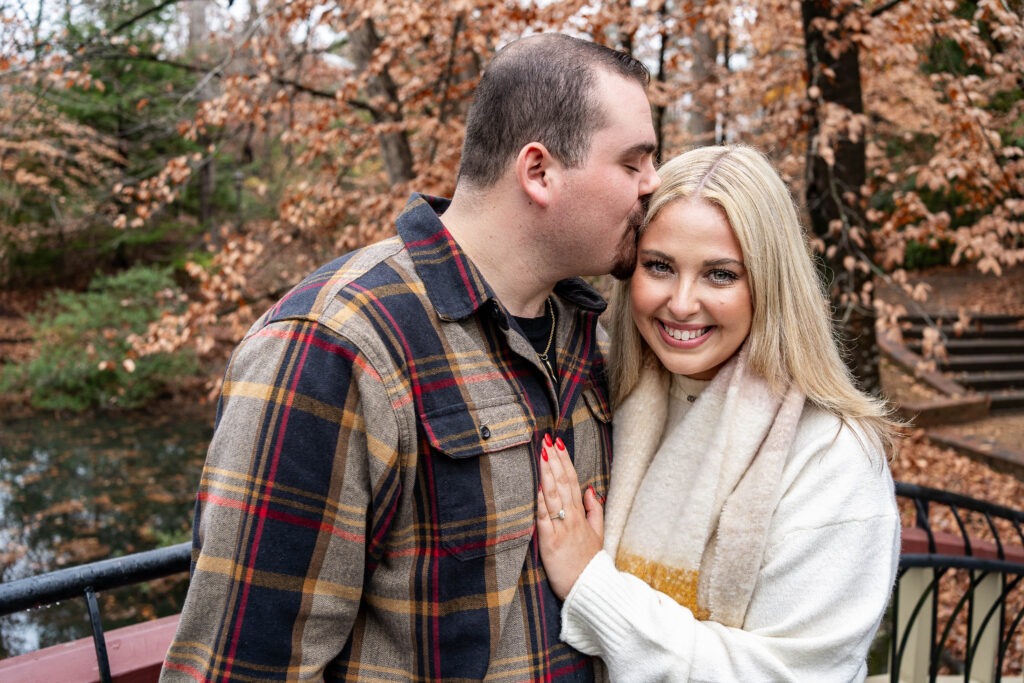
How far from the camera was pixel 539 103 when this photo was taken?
6.15 feet

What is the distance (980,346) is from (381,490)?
12929 millimetres

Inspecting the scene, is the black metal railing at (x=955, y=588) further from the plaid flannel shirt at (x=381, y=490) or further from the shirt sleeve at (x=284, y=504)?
the shirt sleeve at (x=284, y=504)

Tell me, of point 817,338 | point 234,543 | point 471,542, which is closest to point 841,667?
point 817,338

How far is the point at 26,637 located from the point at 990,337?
13.7 m

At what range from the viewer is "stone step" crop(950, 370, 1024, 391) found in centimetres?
1088

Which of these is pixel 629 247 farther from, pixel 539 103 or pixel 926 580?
pixel 926 580

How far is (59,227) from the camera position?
44.4 ft

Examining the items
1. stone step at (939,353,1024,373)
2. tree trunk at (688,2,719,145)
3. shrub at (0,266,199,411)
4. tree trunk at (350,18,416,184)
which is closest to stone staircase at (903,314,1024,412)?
stone step at (939,353,1024,373)

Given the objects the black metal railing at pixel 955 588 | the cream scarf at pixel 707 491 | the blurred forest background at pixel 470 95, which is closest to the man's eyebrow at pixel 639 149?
the cream scarf at pixel 707 491

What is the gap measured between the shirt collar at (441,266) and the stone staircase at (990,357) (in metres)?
9.45

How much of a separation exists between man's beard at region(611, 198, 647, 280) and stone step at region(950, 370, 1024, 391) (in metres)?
10.4

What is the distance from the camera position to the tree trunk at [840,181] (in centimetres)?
562

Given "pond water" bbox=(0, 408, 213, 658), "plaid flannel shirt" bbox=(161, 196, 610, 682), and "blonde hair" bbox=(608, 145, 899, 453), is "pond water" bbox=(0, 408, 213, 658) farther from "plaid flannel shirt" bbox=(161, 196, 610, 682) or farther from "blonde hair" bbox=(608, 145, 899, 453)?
"blonde hair" bbox=(608, 145, 899, 453)

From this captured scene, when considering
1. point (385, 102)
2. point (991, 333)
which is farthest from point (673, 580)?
point (991, 333)
